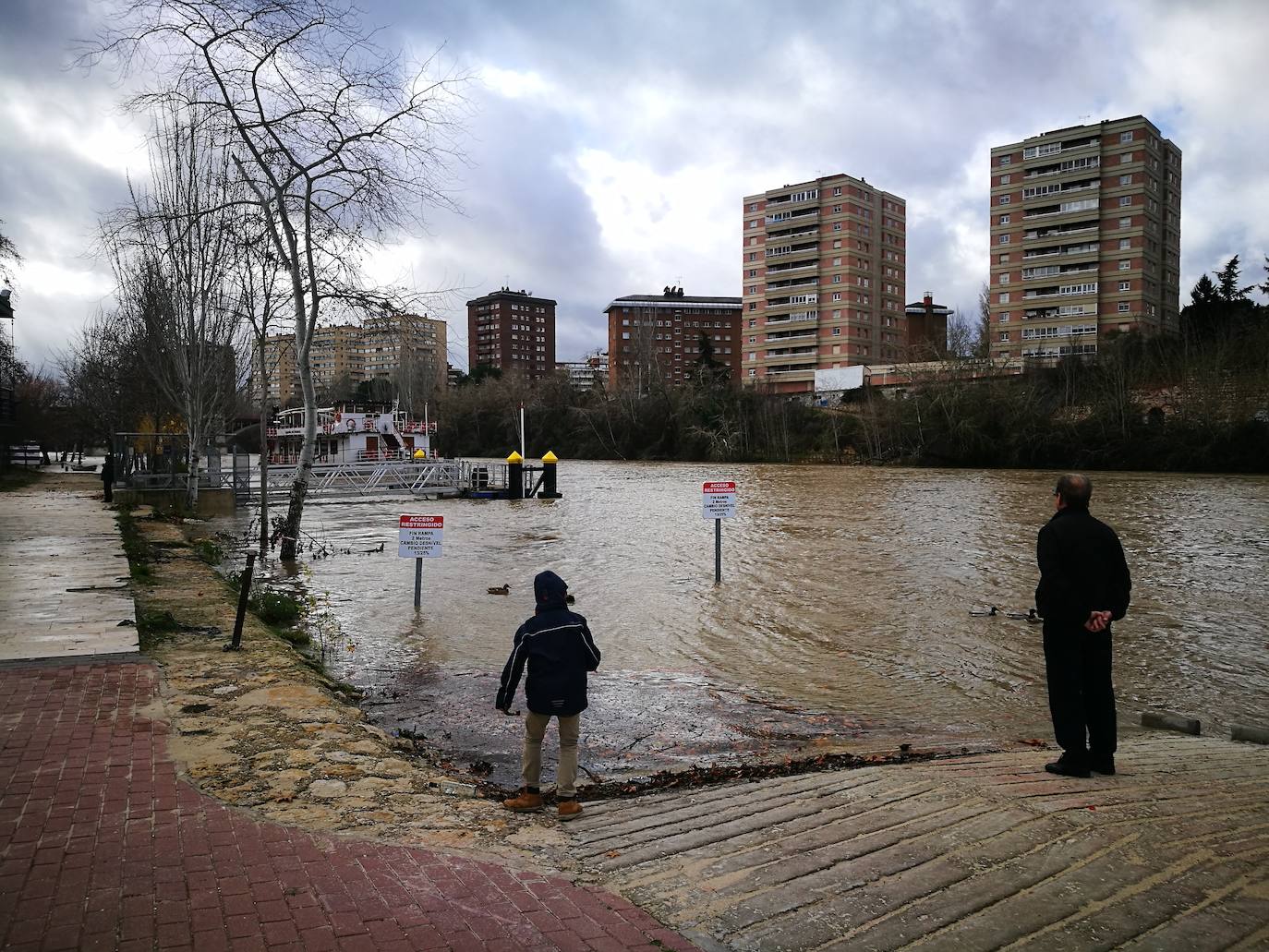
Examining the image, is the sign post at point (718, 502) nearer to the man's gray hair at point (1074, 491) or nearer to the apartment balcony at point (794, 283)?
the man's gray hair at point (1074, 491)

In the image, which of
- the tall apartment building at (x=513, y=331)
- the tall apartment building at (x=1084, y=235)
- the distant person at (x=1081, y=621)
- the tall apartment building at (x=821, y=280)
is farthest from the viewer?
the tall apartment building at (x=513, y=331)

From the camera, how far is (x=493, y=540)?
71.3ft

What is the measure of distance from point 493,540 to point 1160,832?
739 inches

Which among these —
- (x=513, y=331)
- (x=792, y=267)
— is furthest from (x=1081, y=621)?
(x=513, y=331)

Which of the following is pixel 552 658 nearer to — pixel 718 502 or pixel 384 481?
pixel 718 502

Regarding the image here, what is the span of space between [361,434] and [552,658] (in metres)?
48.3

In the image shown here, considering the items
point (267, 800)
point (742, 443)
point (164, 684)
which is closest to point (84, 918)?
point (267, 800)

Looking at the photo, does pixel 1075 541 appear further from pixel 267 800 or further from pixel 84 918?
pixel 84 918

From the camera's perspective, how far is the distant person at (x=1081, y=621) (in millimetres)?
4945

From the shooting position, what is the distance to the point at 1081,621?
4992 mm

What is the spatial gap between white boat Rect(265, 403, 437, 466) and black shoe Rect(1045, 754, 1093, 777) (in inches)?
1727

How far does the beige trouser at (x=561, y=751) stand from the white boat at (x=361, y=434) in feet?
141

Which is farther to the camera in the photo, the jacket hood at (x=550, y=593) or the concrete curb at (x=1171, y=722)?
the concrete curb at (x=1171, y=722)

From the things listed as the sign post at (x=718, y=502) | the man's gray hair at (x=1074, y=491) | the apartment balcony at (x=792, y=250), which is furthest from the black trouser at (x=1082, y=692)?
the apartment balcony at (x=792, y=250)
